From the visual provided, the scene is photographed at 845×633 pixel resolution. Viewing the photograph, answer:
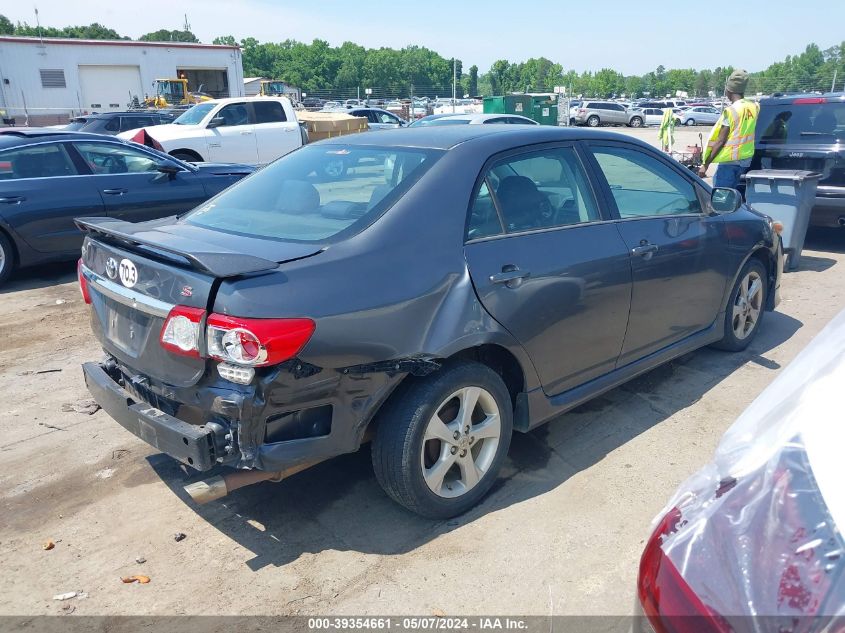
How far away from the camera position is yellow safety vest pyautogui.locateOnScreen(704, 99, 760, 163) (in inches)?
307

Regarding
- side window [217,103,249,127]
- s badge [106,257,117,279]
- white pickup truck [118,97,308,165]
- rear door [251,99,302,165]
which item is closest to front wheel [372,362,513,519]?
s badge [106,257,117,279]

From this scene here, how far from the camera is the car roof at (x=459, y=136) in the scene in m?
3.54

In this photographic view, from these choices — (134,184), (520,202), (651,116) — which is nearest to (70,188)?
(134,184)

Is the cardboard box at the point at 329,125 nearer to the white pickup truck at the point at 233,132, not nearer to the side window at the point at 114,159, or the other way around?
the white pickup truck at the point at 233,132

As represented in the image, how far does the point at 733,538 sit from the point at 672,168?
354 centimetres

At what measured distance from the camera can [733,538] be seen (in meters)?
1.46

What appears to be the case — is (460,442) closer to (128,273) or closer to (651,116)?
(128,273)

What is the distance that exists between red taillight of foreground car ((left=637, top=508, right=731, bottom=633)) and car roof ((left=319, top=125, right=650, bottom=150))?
2.30 m

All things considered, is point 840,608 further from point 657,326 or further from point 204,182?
point 204,182

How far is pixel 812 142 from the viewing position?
806 centimetres

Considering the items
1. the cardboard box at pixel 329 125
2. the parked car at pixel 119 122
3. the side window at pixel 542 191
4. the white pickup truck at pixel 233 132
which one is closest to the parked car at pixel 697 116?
the cardboard box at pixel 329 125

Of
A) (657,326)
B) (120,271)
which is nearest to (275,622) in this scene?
(120,271)

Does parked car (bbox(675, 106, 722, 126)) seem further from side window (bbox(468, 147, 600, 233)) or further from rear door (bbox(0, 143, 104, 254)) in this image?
side window (bbox(468, 147, 600, 233))

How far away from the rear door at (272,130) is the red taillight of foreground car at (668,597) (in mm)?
13755
